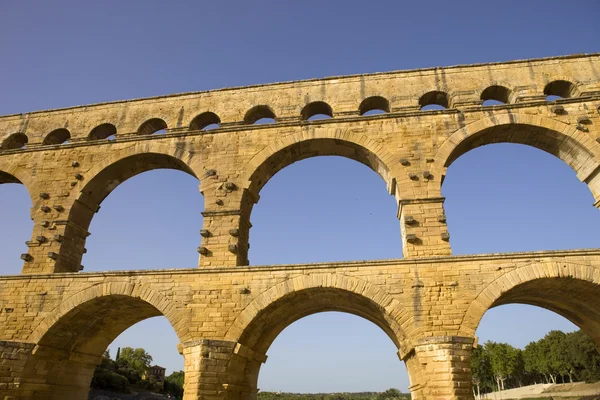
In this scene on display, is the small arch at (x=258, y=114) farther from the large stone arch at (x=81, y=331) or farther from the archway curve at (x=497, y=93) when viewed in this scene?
the archway curve at (x=497, y=93)

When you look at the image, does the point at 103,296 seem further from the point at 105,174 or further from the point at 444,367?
the point at 444,367

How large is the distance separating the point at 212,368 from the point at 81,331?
4432mm

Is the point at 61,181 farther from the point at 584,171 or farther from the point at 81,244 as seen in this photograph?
the point at 584,171

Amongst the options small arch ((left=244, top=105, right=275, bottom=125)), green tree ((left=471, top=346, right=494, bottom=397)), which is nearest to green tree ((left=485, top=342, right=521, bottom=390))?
green tree ((left=471, top=346, right=494, bottom=397))

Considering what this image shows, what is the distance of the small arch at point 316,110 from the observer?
1194 centimetres

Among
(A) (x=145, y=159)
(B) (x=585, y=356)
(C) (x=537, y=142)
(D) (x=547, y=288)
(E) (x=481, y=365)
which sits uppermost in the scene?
(A) (x=145, y=159)

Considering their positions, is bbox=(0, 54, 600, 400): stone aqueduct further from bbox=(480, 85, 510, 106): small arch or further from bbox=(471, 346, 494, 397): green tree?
bbox=(471, 346, 494, 397): green tree

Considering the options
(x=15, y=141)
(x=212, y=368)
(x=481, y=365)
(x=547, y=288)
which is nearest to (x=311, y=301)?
(x=212, y=368)

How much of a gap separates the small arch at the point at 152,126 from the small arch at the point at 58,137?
273 centimetres

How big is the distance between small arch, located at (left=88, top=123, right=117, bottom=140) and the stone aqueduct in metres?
0.05

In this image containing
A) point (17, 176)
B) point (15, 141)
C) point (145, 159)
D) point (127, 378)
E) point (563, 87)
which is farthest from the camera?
point (127, 378)

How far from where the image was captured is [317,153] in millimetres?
11875

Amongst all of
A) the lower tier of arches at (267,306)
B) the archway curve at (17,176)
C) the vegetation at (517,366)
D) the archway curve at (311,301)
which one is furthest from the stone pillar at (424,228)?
the vegetation at (517,366)

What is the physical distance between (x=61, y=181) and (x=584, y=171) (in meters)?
14.2
